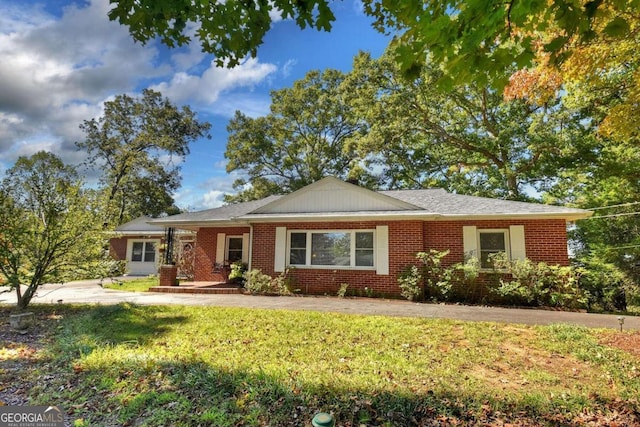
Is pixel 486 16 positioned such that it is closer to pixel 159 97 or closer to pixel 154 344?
pixel 154 344

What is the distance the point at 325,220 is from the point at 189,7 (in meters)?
9.91

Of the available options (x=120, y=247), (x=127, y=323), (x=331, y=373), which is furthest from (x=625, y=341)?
(x=120, y=247)

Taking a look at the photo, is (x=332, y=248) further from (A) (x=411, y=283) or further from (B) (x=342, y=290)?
(A) (x=411, y=283)

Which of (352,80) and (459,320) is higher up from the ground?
(352,80)

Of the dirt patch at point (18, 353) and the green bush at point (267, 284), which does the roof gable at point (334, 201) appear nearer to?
the green bush at point (267, 284)

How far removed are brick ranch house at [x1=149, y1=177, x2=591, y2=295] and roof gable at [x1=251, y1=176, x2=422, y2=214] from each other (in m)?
0.04

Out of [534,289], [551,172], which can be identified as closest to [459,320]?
[534,289]

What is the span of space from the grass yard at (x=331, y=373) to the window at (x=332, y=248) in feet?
18.4

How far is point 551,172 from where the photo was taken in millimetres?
19547

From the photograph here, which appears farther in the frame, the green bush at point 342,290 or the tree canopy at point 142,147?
the tree canopy at point 142,147

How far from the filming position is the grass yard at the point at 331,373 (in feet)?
11.2

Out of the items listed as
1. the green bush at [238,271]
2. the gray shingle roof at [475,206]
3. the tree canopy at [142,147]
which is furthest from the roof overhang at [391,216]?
the tree canopy at [142,147]

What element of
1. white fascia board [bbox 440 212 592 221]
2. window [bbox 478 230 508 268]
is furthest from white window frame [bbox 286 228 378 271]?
window [bbox 478 230 508 268]

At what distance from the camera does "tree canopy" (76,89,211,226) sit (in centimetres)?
3444
